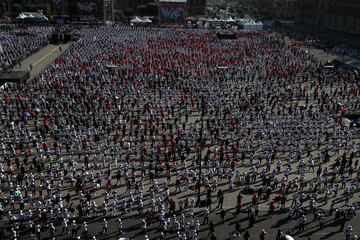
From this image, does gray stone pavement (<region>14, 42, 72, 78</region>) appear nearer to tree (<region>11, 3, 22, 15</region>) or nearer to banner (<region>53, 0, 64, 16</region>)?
banner (<region>53, 0, 64, 16</region>)

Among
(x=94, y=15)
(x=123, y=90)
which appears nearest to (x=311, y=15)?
(x=94, y=15)

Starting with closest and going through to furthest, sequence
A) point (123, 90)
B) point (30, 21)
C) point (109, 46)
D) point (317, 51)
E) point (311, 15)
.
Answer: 1. point (123, 90)
2. point (109, 46)
3. point (317, 51)
4. point (30, 21)
5. point (311, 15)

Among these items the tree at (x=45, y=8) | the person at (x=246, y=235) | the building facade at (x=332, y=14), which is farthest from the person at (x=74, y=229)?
the tree at (x=45, y=8)

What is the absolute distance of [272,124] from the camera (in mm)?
34688

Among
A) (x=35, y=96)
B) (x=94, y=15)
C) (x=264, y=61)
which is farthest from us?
(x=94, y=15)

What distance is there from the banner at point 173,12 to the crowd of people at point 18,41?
2999 cm

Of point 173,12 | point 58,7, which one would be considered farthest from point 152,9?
point 58,7

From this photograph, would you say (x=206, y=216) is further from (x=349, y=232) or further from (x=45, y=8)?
(x=45, y=8)

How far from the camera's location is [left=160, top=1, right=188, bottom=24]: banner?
10769 centimetres

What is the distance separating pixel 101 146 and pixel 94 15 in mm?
88377

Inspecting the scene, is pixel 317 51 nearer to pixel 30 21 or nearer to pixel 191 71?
pixel 191 71

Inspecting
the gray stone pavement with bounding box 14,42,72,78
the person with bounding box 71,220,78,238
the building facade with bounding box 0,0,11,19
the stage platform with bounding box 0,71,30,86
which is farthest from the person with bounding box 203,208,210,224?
the building facade with bounding box 0,0,11,19

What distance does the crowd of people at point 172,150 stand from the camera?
→ 21.5 metres

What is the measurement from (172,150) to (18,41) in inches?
2200
